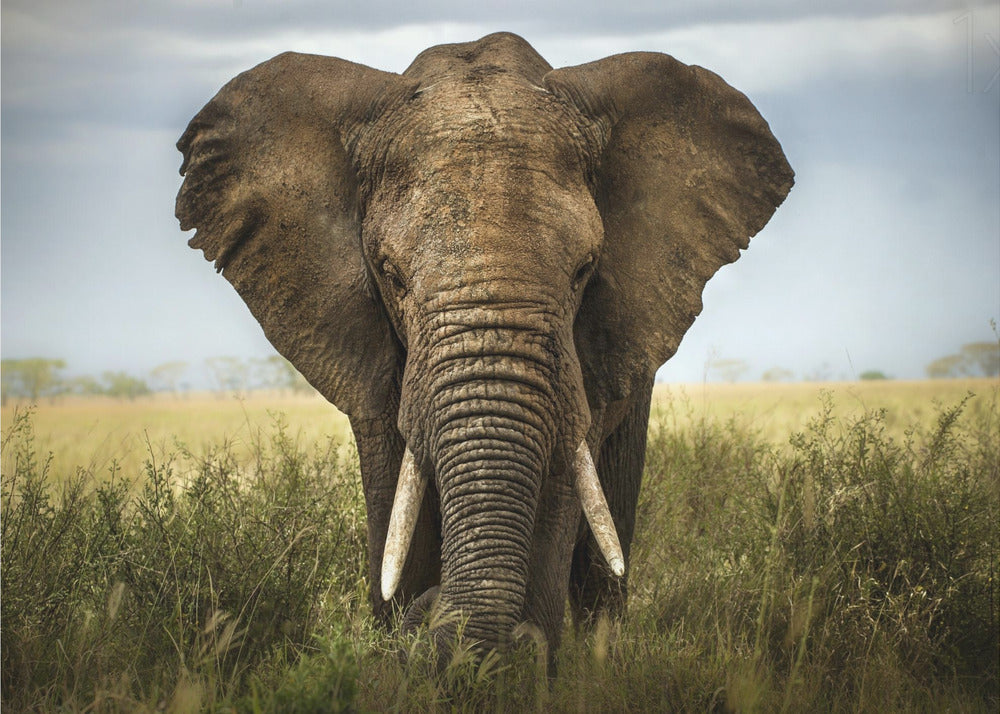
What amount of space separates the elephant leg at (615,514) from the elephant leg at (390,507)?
1.35 meters

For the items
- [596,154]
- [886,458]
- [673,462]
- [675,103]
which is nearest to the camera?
[596,154]

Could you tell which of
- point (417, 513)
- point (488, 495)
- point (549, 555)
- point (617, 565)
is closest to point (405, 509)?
point (417, 513)

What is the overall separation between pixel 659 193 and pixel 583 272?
88cm

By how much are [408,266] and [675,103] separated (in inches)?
70.6

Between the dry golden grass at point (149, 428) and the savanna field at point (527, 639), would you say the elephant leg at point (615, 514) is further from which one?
the dry golden grass at point (149, 428)

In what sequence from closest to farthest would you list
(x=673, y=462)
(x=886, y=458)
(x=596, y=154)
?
(x=596, y=154), (x=886, y=458), (x=673, y=462)

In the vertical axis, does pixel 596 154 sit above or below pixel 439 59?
below

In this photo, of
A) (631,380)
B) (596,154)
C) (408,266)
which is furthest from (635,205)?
(408,266)

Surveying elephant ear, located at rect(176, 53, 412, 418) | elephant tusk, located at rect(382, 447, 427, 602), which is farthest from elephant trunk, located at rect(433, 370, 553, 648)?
elephant ear, located at rect(176, 53, 412, 418)

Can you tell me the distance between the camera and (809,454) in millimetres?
7547

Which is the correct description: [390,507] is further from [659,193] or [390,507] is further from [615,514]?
[659,193]

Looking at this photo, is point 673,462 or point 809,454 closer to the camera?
point 809,454

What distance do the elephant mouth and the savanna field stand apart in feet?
1.04

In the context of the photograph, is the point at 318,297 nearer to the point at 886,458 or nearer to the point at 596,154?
the point at 596,154
